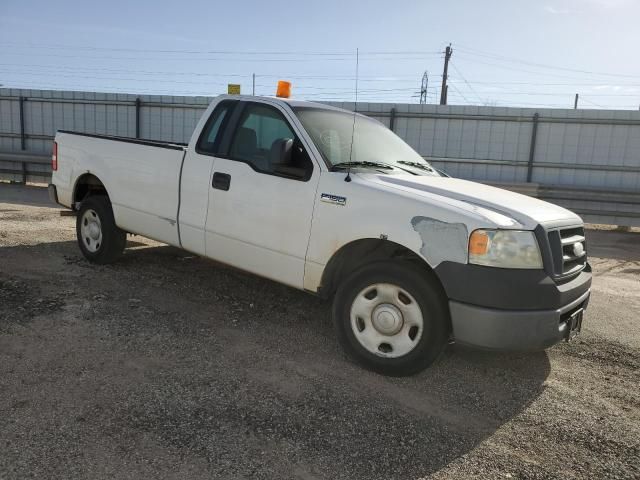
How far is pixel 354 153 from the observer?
4465 mm

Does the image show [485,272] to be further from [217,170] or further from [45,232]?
[45,232]

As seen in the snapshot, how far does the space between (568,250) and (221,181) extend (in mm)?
2849

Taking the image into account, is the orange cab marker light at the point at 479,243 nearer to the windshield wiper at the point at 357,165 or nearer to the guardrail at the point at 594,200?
the windshield wiper at the point at 357,165

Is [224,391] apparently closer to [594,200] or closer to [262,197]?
[262,197]

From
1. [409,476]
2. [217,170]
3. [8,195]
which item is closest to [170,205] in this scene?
[217,170]

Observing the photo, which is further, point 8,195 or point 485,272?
point 8,195

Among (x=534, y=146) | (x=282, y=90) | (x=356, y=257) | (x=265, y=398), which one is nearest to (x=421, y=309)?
(x=356, y=257)

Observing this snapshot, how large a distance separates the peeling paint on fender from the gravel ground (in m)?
0.93

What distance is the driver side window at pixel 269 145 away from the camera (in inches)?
162

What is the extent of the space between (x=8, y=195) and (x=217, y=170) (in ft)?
35.5

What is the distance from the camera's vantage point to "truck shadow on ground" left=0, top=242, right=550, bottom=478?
2.77 meters

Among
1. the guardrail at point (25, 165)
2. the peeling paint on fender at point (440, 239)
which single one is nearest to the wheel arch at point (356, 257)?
the peeling paint on fender at point (440, 239)

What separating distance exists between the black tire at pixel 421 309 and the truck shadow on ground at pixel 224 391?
126 millimetres

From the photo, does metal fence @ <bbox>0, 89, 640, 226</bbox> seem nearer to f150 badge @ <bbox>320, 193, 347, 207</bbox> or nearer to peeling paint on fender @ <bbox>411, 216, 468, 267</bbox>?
f150 badge @ <bbox>320, 193, 347, 207</bbox>
